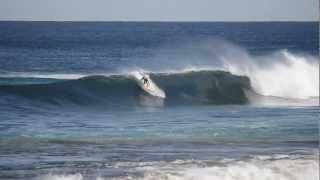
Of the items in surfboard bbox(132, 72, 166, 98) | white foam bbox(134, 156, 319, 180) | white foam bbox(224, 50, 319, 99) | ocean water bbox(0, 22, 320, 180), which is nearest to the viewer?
white foam bbox(134, 156, 319, 180)

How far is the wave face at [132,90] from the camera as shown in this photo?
13688 mm

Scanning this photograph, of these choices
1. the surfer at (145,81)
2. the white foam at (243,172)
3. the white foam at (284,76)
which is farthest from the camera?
the surfer at (145,81)

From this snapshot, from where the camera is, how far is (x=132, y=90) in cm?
1502

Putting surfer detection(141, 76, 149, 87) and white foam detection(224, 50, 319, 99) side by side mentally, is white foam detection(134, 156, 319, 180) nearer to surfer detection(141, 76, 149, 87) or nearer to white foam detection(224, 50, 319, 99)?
white foam detection(224, 50, 319, 99)

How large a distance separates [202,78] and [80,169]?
9397 millimetres

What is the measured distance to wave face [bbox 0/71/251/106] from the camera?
13.7 m

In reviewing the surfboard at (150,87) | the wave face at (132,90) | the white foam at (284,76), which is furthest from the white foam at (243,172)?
the surfboard at (150,87)

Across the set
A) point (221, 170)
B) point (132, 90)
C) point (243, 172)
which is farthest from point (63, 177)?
point (132, 90)

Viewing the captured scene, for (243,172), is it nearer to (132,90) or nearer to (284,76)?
(132,90)

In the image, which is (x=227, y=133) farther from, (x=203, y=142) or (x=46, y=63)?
(x=46, y=63)

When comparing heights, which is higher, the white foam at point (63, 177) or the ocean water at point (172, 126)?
the ocean water at point (172, 126)

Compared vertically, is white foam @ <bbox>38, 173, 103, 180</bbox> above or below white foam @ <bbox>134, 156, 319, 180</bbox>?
below

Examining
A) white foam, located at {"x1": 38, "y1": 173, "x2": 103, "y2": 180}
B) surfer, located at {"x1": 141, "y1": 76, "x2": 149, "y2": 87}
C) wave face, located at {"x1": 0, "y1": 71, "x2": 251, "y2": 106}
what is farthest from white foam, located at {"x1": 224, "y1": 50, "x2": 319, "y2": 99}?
white foam, located at {"x1": 38, "y1": 173, "x2": 103, "y2": 180}

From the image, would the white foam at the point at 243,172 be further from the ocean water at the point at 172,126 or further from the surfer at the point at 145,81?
the surfer at the point at 145,81
